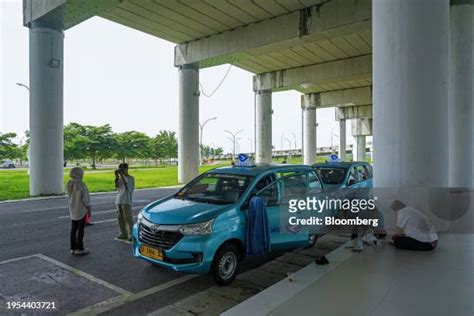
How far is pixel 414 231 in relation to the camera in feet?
18.9

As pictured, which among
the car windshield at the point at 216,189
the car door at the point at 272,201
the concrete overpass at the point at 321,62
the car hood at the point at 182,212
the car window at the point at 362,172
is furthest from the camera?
the car window at the point at 362,172

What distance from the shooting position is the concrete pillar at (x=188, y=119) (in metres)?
21.7

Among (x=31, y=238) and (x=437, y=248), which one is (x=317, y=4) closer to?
(x=437, y=248)

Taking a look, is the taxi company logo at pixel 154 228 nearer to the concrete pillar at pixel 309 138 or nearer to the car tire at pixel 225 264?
the car tire at pixel 225 264

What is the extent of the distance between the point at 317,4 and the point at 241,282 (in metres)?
14.8

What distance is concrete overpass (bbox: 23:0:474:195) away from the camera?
6203mm

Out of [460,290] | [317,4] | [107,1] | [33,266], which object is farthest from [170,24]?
[460,290]

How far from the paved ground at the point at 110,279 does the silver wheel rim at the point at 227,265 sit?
7.2 inches

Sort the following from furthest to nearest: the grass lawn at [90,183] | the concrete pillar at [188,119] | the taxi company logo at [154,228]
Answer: the concrete pillar at [188,119] < the grass lawn at [90,183] < the taxi company logo at [154,228]

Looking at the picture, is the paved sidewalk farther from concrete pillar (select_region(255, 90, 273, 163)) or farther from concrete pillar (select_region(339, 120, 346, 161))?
concrete pillar (select_region(339, 120, 346, 161))

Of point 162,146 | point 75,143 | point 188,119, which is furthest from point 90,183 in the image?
point 162,146

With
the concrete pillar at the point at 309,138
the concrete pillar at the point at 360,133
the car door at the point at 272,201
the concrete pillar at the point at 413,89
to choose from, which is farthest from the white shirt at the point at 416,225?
the concrete pillar at the point at 360,133

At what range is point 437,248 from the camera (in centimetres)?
607

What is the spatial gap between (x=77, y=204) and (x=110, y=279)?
1.67 m
